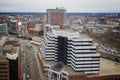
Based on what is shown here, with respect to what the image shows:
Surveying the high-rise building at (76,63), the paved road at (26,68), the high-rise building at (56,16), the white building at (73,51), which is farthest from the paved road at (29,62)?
the high-rise building at (56,16)

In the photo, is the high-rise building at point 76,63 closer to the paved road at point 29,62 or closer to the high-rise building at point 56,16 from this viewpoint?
the paved road at point 29,62

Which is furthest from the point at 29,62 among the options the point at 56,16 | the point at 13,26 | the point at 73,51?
the point at 13,26

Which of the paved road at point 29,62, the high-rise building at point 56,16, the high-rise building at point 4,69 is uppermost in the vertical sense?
the high-rise building at point 56,16

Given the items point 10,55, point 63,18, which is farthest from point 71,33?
point 63,18

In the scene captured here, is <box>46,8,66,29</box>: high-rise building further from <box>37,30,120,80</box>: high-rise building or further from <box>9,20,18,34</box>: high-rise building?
<box>37,30,120,80</box>: high-rise building

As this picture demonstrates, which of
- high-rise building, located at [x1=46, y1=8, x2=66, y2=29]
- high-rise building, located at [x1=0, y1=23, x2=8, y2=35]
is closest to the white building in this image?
high-rise building, located at [x1=0, y1=23, x2=8, y2=35]

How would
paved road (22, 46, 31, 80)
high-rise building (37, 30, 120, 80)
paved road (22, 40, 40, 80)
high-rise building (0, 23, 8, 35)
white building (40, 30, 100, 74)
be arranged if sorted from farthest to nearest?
high-rise building (0, 23, 8, 35) < paved road (22, 40, 40, 80) < paved road (22, 46, 31, 80) < white building (40, 30, 100, 74) < high-rise building (37, 30, 120, 80)

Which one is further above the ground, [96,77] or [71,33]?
[71,33]

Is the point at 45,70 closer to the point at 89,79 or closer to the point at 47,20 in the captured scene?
the point at 89,79
